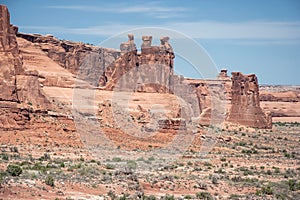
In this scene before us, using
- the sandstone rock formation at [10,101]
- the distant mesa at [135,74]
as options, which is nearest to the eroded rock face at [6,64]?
the sandstone rock formation at [10,101]

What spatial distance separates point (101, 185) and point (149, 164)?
382 inches

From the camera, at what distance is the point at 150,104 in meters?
69.6

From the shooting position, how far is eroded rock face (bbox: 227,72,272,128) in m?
A: 75.9

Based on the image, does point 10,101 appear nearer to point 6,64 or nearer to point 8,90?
point 8,90

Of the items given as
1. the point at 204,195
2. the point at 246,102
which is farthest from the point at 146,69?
the point at 204,195

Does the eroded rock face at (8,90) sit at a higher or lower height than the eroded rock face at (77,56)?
lower

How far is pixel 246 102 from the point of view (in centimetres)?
7594

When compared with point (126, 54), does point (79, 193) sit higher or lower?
lower

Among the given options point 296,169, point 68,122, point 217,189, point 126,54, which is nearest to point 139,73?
point 126,54

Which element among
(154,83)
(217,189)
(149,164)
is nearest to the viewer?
(217,189)

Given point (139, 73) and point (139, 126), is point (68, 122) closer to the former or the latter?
point (139, 126)

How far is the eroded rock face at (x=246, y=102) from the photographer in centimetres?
7588

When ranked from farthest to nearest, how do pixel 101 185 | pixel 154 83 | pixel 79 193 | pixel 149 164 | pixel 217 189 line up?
pixel 154 83 < pixel 149 164 < pixel 217 189 < pixel 101 185 < pixel 79 193

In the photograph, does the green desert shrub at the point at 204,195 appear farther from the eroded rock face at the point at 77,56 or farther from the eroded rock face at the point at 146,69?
the eroded rock face at the point at 77,56
